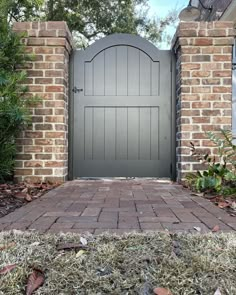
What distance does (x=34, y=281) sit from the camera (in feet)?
3.52

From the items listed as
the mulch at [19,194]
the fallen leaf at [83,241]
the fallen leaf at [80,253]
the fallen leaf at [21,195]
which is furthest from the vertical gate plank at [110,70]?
the fallen leaf at [80,253]

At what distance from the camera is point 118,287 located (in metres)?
1.04

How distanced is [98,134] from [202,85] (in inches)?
50.9

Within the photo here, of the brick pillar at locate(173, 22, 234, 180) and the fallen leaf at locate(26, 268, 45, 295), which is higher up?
the brick pillar at locate(173, 22, 234, 180)

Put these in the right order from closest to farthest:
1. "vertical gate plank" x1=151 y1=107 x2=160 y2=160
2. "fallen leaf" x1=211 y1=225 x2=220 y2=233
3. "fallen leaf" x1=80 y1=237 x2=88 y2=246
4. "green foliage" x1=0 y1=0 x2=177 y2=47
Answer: "fallen leaf" x1=80 y1=237 x2=88 y2=246 < "fallen leaf" x1=211 y1=225 x2=220 y2=233 < "vertical gate plank" x1=151 y1=107 x2=160 y2=160 < "green foliage" x1=0 y1=0 x2=177 y2=47

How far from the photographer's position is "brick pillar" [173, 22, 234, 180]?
3725mm

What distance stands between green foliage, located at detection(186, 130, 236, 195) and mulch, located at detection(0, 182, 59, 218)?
1.41 m

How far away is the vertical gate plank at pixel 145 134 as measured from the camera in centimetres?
404

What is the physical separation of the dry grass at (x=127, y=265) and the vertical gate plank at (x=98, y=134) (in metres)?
2.70

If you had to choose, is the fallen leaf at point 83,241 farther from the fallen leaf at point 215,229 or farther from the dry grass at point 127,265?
the fallen leaf at point 215,229

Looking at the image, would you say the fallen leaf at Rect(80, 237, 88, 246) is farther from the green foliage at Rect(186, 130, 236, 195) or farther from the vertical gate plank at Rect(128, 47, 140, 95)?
the vertical gate plank at Rect(128, 47, 140, 95)

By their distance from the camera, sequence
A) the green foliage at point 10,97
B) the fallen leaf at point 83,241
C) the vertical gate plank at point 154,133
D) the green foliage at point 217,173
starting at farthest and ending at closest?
the vertical gate plank at point 154,133, the green foliage at point 10,97, the green foliage at point 217,173, the fallen leaf at point 83,241

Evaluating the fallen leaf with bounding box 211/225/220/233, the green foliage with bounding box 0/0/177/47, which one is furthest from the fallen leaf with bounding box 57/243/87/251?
the green foliage with bounding box 0/0/177/47

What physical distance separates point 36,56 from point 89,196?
1826 millimetres
